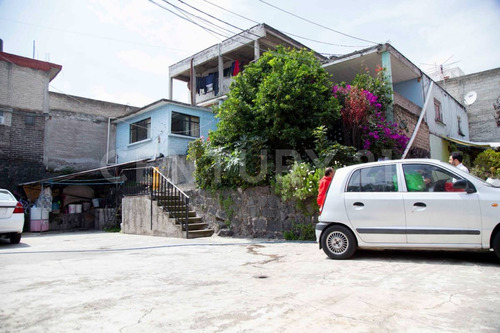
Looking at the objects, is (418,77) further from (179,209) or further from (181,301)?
(181,301)

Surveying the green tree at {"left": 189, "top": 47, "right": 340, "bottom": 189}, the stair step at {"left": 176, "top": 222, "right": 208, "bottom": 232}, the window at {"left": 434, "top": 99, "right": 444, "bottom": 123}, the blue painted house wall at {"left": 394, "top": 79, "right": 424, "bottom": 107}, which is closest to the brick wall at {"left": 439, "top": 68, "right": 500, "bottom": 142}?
the window at {"left": 434, "top": 99, "right": 444, "bottom": 123}

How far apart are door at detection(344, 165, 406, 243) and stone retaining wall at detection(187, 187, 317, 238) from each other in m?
2.91

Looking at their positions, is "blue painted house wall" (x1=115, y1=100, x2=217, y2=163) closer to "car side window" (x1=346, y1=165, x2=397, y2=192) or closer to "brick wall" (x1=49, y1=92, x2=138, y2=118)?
"brick wall" (x1=49, y1=92, x2=138, y2=118)

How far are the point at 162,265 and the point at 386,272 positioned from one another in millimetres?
3205

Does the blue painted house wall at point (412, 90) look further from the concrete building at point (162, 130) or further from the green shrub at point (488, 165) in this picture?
the concrete building at point (162, 130)

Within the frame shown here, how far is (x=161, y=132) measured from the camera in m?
15.9

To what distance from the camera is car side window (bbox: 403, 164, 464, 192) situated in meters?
4.75

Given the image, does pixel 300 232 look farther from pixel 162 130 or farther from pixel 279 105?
pixel 162 130

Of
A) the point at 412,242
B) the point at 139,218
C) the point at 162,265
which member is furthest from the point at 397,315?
the point at 139,218

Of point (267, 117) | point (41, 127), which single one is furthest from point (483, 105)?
point (41, 127)

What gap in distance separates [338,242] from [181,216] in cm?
590

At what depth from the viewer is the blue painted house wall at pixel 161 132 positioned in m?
15.7

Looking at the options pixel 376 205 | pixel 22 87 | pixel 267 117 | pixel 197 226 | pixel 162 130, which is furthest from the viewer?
pixel 162 130

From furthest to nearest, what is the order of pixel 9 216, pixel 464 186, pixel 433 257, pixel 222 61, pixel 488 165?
1. pixel 222 61
2. pixel 488 165
3. pixel 9 216
4. pixel 433 257
5. pixel 464 186
